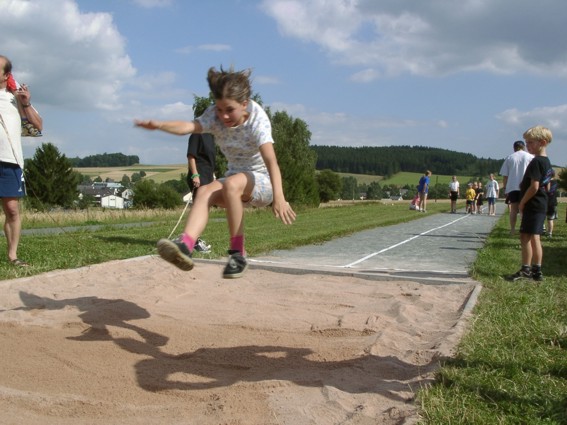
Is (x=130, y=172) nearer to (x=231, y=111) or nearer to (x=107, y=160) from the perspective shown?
(x=107, y=160)

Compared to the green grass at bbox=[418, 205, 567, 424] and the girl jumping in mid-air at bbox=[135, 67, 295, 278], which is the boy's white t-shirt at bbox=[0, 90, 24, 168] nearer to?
the girl jumping in mid-air at bbox=[135, 67, 295, 278]

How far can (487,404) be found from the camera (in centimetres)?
293

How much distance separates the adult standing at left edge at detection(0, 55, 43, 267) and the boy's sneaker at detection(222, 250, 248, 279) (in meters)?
3.12

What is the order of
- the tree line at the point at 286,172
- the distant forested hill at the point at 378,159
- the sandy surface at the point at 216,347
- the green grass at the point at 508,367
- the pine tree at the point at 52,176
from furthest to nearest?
the distant forested hill at the point at 378,159, the pine tree at the point at 52,176, the tree line at the point at 286,172, the sandy surface at the point at 216,347, the green grass at the point at 508,367

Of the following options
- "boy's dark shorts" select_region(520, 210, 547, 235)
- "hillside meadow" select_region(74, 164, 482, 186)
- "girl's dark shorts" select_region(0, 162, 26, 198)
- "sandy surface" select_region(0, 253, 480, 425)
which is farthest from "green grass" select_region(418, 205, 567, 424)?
"hillside meadow" select_region(74, 164, 482, 186)

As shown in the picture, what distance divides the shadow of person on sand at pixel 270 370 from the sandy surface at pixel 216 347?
0.04 feet

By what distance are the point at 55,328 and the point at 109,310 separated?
593 millimetres

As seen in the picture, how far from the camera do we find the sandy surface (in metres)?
2.99

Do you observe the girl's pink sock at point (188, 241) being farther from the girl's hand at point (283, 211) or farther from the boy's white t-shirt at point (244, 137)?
the boy's white t-shirt at point (244, 137)

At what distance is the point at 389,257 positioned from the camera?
9.02 m

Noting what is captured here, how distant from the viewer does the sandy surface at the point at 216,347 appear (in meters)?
2.99

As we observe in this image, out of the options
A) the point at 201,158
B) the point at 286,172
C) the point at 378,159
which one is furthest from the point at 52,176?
the point at 378,159

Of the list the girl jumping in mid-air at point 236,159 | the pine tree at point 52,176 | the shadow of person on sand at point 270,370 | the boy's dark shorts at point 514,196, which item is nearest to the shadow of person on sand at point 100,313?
the shadow of person on sand at point 270,370

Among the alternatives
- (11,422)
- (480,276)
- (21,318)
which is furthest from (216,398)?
(480,276)
